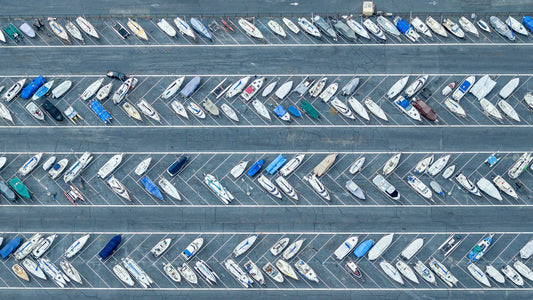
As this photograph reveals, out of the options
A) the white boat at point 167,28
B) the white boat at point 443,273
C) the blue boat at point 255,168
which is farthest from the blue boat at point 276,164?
the white boat at point 443,273

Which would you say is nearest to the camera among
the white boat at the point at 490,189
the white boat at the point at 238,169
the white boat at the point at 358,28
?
the white boat at the point at 490,189

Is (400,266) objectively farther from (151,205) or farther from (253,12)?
(253,12)

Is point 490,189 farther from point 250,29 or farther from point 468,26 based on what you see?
point 250,29

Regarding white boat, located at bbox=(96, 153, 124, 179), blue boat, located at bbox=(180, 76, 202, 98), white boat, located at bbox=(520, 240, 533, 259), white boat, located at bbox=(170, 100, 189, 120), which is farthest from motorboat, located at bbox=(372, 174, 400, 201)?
white boat, located at bbox=(96, 153, 124, 179)

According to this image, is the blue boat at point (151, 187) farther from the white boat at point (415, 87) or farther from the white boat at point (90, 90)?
the white boat at point (415, 87)

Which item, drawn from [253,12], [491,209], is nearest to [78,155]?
[253,12]

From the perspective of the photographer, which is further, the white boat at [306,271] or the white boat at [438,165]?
the white boat at [438,165]

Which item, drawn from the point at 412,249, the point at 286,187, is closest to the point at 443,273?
the point at 412,249
